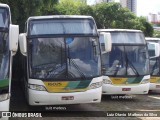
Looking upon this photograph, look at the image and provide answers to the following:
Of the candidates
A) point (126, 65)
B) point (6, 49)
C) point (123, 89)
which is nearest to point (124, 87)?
point (123, 89)

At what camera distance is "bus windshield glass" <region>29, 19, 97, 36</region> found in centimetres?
1127

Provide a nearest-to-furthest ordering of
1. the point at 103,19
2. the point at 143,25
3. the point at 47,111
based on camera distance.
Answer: the point at 47,111, the point at 103,19, the point at 143,25

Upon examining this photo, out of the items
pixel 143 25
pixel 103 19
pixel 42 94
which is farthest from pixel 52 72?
pixel 143 25

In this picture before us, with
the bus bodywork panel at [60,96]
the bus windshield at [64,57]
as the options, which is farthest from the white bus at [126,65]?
the bus bodywork panel at [60,96]

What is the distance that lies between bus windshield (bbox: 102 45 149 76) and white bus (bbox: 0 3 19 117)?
629cm

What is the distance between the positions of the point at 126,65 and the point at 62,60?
15.0 feet

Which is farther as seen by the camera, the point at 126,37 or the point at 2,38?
the point at 126,37

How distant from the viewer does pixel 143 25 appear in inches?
2055

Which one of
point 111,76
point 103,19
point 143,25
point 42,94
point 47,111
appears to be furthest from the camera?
point 143,25

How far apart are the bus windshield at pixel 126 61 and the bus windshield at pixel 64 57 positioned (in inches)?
149

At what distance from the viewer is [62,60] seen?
36.1 ft

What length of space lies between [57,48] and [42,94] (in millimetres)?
1398

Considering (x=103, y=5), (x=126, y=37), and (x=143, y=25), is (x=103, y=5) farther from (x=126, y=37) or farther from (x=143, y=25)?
(x=126, y=37)

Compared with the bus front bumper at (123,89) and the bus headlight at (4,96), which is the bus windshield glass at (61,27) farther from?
the bus front bumper at (123,89)
